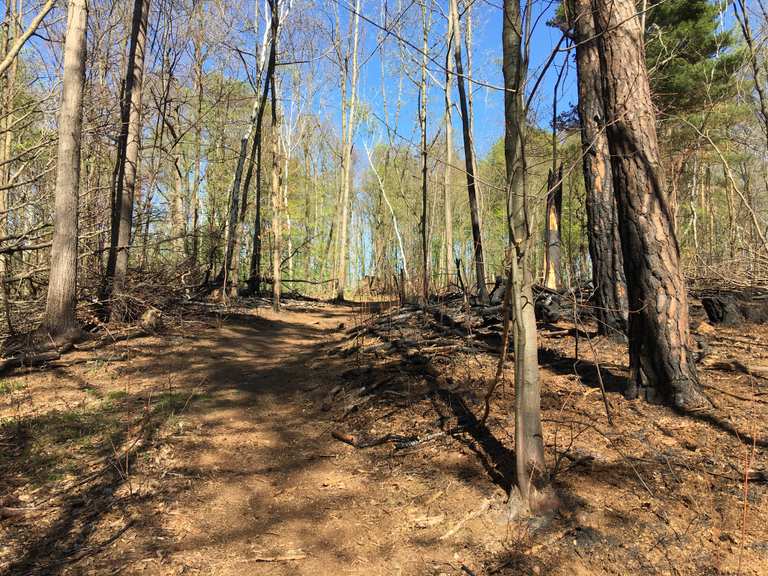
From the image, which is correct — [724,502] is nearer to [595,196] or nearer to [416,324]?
[595,196]

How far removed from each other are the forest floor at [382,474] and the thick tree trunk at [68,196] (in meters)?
1.18

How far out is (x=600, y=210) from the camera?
18.4ft

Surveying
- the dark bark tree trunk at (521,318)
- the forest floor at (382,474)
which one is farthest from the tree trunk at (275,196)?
the dark bark tree trunk at (521,318)

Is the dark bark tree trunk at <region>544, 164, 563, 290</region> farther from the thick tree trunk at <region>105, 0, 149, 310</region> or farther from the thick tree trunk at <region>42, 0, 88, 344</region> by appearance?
the thick tree trunk at <region>105, 0, 149, 310</region>

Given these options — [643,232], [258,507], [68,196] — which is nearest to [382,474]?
[258,507]

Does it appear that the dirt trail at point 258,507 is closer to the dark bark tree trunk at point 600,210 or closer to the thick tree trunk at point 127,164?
the dark bark tree trunk at point 600,210

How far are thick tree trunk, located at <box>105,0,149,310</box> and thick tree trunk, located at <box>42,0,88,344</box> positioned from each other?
1677 mm

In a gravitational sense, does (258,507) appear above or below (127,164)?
below

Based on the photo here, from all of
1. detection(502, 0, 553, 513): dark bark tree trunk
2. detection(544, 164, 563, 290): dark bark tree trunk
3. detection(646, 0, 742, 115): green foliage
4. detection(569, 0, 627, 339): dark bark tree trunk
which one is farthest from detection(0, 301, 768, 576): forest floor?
detection(646, 0, 742, 115): green foliage

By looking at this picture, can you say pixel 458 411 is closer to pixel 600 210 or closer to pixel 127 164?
pixel 600 210

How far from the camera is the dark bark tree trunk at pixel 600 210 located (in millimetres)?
5414

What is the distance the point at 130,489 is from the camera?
3.47 metres

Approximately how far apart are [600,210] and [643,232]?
1.93m

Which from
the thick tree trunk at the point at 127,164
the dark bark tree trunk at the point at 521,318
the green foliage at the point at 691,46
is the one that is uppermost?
the green foliage at the point at 691,46
